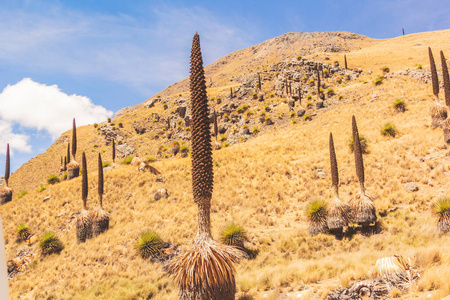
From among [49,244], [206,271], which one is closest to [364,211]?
[206,271]

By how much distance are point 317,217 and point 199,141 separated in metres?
13.2

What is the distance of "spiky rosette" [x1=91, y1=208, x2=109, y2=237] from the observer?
21562 mm

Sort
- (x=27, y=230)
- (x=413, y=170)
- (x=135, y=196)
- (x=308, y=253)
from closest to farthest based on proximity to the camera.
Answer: (x=308, y=253) → (x=413, y=170) → (x=27, y=230) → (x=135, y=196)

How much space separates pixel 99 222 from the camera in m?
21.7

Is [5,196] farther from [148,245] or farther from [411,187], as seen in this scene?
[411,187]

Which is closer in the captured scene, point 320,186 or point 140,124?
point 320,186

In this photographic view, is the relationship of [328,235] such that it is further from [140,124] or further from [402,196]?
[140,124]

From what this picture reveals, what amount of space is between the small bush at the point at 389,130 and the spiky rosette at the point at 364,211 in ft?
51.1

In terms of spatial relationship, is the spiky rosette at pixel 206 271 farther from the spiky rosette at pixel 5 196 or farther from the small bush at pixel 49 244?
the spiky rosette at pixel 5 196

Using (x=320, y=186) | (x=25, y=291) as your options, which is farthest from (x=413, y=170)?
(x=25, y=291)

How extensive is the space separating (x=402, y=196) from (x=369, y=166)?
5.62m

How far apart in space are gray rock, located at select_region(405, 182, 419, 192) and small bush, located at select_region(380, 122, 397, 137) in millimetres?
10562

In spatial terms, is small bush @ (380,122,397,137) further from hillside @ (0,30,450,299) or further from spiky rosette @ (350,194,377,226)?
spiky rosette @ (350,194,377,226)

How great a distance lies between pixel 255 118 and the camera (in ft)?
165
